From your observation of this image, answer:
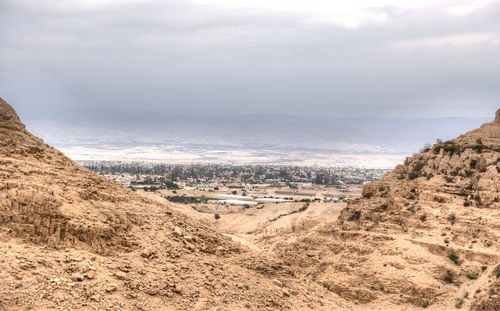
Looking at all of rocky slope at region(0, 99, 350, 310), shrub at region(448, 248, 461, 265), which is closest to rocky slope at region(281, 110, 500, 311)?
shrub at region(448, 248, 461, 265)

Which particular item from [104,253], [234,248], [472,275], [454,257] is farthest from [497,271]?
[104,253]

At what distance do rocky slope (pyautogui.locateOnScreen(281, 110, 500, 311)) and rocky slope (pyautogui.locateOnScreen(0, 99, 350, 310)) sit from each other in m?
3.71

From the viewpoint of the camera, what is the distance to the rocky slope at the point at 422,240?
24.8 metres

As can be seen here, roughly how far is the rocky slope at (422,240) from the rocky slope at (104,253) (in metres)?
3.71

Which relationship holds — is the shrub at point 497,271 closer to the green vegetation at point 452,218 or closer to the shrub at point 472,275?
the shrub at point 472,275

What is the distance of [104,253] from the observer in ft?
59.9

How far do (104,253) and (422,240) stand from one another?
48.6 ft

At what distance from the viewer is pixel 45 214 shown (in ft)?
58.9

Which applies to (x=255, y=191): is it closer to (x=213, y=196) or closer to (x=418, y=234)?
(x=213, y=196)


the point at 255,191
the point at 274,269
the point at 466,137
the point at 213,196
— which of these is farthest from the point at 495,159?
the point at 255,191

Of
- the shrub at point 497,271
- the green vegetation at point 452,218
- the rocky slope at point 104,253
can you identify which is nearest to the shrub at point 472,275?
the shrub at point 497,271

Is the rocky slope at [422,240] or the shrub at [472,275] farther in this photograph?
the rocky slope at [422,240]

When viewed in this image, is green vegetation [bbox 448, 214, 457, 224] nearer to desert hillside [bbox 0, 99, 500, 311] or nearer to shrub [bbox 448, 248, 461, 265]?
desert hillside [bbox 0, 99, 500, 311]

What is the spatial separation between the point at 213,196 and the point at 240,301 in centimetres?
7022
